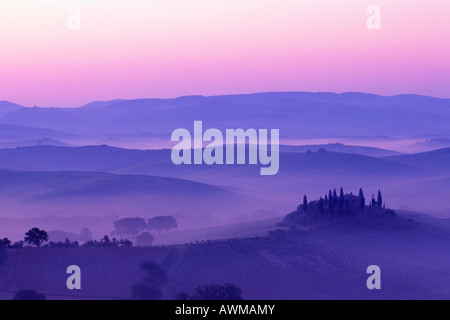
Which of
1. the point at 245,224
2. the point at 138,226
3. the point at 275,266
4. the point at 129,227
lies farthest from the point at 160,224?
the point at 275,266

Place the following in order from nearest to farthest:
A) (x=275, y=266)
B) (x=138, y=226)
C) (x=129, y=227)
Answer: (x=275, y=266) < (x=129, y=227) < (x=138, y=226)

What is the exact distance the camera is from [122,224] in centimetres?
11731

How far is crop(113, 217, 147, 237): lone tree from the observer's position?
116 m

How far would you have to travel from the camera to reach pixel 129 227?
116 m

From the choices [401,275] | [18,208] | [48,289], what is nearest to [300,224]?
[401,275]

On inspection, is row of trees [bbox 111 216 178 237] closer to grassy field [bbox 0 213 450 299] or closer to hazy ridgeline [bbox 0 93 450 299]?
hazy ridgeline [bbox 0 93 450 299]

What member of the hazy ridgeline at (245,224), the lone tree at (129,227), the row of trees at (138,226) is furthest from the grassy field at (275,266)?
the lone tree at (129,227)

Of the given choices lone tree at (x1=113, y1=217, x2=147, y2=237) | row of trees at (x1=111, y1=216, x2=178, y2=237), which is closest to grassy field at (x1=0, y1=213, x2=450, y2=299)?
row of trees at (x1=111, y1=216, x2=178, y2=237)

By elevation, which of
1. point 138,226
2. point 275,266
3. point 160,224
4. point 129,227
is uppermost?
point 160,224

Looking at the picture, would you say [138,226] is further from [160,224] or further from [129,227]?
[160,224]

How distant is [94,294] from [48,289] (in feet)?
18.1

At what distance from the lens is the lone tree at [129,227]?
11575 cm
